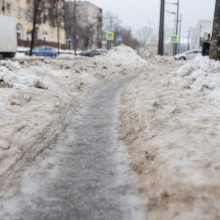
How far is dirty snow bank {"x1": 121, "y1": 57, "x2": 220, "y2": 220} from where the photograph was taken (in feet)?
12.8

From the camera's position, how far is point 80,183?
4984 mm

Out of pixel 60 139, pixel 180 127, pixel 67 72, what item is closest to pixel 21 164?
pixel 60 139

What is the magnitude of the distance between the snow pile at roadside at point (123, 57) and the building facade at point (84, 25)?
46.3 feet

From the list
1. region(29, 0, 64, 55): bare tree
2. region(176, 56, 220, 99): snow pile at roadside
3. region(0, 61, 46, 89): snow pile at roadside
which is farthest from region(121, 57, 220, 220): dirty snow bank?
region(29, 0, 64, 55): bare tree

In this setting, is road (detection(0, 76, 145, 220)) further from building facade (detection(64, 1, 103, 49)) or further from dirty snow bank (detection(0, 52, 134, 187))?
building facade (detection(64, 1, 103, 49))

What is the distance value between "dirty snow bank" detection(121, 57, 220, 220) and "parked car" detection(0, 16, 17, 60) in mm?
19089

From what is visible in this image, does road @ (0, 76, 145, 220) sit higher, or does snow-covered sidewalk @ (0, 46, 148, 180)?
snow-covered sidewalk @ (0, 46, 148, 180)

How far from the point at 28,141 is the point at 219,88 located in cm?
552

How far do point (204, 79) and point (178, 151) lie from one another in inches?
240

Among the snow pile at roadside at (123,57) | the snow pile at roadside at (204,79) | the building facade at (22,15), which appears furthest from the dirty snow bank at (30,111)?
the building facade at (22,15)

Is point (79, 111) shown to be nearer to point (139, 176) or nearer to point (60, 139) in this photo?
point (60, 139)

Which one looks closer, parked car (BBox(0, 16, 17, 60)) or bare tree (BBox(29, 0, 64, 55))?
parked car (BBox(0, 16, 17, 60))

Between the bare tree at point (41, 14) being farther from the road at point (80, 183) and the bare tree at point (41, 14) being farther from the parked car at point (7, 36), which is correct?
the road at point (80, 183)

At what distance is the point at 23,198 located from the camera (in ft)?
14.6
